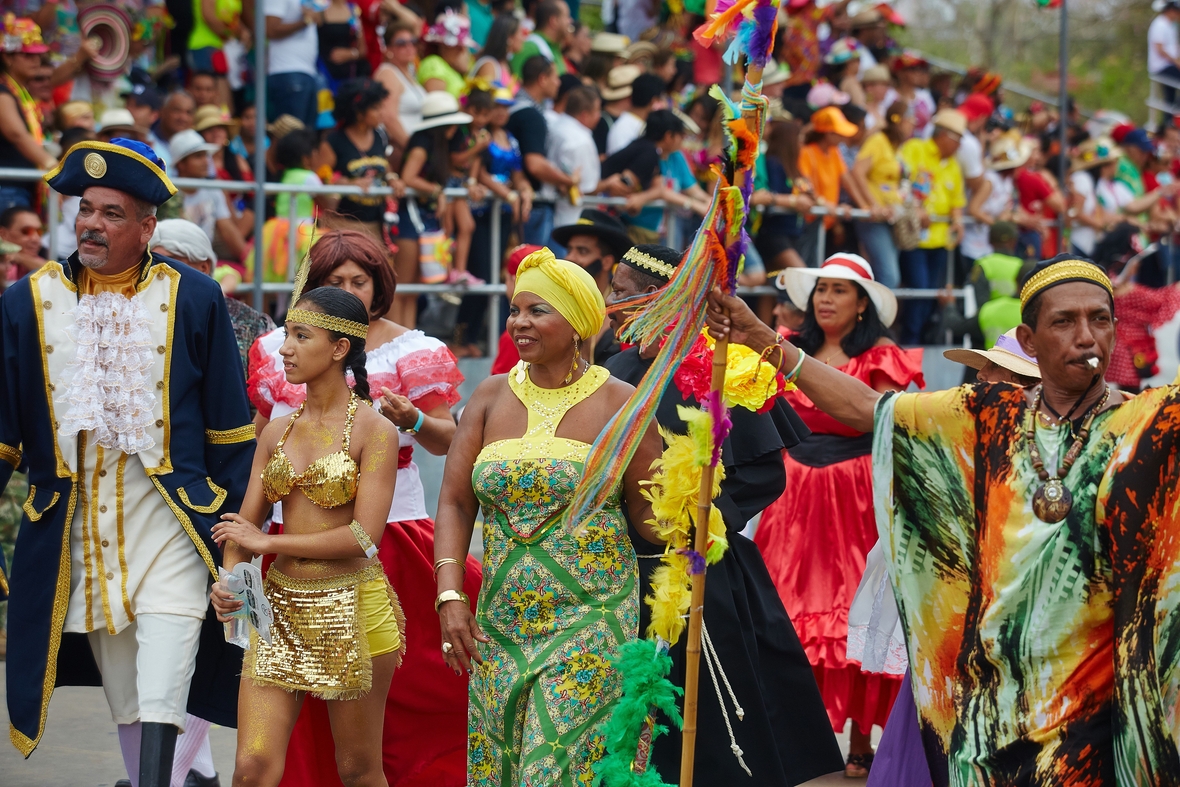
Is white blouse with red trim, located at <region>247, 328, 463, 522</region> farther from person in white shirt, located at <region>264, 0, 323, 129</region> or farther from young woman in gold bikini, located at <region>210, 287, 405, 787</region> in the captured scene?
person in white shirt, located at <region>264, 0, 323, 129</region>

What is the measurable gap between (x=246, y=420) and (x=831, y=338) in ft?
10.2

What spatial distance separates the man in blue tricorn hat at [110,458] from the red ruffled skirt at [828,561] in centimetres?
280

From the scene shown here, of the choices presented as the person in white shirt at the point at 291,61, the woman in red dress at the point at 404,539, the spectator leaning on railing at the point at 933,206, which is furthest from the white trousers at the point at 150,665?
the spectator leaning on railing at the point at 933,206

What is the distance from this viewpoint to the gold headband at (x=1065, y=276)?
3.71 meters

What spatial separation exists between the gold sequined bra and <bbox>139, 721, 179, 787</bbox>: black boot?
2.81 ft

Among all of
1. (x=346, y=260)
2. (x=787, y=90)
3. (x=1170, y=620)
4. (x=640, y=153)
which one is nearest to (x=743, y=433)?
(x=346, y=260)

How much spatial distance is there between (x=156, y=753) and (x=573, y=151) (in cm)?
718

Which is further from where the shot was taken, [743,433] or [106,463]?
[743,433]

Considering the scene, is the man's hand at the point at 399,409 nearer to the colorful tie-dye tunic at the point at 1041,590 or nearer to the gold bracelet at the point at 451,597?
the gold bracelet at the point at 451,597

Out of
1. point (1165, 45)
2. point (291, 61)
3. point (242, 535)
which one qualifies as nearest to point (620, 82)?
point (291, 61)

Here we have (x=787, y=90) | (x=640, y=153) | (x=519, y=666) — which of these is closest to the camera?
(x=519, y=666)

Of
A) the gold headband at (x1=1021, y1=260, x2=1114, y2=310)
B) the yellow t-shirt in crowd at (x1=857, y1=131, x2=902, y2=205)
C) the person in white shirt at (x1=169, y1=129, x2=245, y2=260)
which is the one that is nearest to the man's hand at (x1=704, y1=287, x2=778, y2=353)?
the gold headband at (x1=1021, y1=260, x2=1114, y2=310)

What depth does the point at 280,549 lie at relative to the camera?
448 centimetres

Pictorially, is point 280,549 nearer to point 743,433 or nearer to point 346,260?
point 346,260
